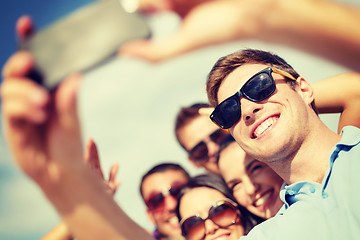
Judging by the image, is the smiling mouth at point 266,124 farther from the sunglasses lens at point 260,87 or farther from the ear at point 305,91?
the ear at point 305,91

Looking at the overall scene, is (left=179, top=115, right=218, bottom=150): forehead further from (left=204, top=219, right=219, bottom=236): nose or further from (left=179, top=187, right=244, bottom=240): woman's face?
(left=204, top=219, right=219, bottom=236): nose

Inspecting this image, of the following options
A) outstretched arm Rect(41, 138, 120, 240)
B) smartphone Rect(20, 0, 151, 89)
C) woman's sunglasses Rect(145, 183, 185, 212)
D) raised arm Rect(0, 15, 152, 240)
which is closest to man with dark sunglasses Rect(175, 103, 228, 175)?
woman's sunglasses Rect(145, 183, 185, 212)

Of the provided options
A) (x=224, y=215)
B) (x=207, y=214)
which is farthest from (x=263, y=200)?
(x=207, y=214)

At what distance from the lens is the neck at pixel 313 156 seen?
61.9 inches

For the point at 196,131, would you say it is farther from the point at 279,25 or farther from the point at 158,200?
the point at 279,25

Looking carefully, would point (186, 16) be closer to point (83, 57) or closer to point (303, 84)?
point (83, 57)

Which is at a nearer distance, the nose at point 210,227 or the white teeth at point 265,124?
the white teeth at point 265,124

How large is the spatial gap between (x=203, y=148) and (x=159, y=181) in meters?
0.47

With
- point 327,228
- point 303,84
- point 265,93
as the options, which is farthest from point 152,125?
point 327,228

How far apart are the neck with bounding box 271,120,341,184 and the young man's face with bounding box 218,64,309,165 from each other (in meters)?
0.05

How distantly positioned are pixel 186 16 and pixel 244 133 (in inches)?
30.5

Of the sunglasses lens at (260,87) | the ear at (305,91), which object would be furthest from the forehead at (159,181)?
the ear at (305,91)

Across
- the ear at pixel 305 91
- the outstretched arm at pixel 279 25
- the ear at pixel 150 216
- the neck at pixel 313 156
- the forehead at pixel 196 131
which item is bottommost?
the ear at pixel 150 216

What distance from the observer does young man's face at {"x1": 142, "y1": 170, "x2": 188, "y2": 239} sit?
2.39 meters
